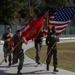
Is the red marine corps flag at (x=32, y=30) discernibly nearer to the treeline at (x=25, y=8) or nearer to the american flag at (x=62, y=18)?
the american flag at (x=62, y=18)

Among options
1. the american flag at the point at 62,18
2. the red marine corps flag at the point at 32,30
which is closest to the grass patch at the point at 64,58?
the american flag at the point at 62,18

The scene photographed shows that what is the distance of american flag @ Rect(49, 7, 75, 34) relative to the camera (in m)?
15.3

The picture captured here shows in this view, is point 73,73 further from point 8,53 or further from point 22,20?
point 22,20

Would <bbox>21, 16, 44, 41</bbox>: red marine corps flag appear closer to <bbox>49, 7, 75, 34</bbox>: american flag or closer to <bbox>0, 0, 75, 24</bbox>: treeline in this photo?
<bbox>49, 7, 75, 34</bbox>: american flag

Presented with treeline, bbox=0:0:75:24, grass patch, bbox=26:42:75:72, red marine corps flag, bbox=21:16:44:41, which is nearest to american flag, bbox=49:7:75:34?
red marine corps flag, bbox=21:16:44:41

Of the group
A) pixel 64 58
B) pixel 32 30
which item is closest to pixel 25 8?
pixel 64 58

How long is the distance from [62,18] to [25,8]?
6456cm

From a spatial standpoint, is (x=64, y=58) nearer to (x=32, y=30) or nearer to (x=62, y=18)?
(x=62, y=18)

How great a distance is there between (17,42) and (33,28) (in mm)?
1009

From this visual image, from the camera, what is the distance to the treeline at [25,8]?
68.1 m

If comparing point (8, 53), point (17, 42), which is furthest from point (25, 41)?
point (8, 53)

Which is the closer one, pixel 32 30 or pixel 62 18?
pixel 32 30

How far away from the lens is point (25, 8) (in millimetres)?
79625

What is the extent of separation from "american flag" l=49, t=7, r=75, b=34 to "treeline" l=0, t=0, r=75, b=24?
3989 cm
